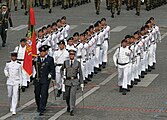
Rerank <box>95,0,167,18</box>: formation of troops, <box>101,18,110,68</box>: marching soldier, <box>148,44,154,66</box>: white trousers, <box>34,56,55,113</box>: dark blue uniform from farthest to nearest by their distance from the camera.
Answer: <box>95,0,167,18</box>: formation of troops
<box>101,18,110,68</box>: marching soldier
<box>148,44,154,66</box>: white trousers
<box>34,56,55,113</box>: dark blue uniform

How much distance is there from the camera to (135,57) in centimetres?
2325

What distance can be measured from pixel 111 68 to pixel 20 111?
7360 mm

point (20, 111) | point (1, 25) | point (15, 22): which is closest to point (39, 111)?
point (20, 111)

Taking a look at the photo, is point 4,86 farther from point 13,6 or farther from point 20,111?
point 13,6

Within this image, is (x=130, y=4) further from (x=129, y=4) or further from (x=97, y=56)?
(x=97, y=56)

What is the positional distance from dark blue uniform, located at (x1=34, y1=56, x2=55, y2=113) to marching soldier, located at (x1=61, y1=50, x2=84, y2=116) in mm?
406

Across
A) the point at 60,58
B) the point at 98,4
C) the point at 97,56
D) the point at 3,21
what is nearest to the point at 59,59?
the point at 60,58

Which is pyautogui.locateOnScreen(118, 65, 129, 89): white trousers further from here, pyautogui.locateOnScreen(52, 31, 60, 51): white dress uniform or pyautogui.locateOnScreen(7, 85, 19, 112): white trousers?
pyautogui.locateOnScreen(52, 31, 60, 51): white dress uniform

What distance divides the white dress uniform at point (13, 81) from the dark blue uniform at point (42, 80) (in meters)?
0.55

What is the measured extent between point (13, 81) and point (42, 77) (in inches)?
32.8

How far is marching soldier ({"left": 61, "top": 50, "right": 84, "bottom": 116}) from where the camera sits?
1947 centimetres

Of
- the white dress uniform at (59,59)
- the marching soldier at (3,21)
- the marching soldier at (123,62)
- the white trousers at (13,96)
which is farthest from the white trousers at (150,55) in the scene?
the marching soldier at (3,21)

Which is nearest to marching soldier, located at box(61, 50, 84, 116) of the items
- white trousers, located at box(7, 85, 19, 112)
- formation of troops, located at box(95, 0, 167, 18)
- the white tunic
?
the white tunic

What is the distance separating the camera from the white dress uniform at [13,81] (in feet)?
64.6
